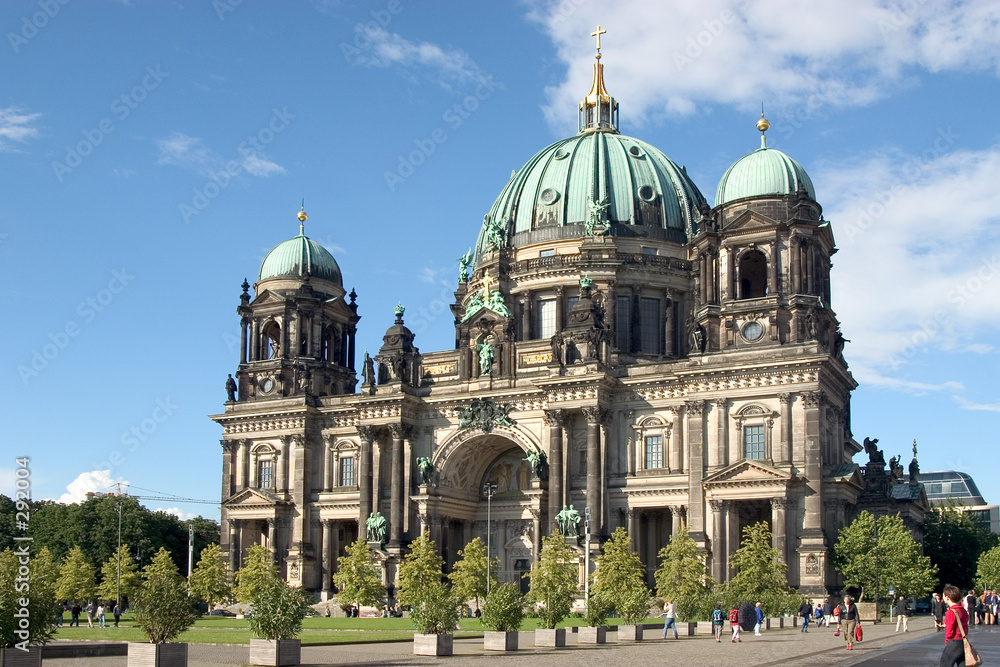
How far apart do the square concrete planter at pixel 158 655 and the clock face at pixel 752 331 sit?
54.2m

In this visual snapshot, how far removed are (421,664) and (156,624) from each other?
782 centimetres

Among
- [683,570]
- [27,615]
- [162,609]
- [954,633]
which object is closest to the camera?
[954,633]

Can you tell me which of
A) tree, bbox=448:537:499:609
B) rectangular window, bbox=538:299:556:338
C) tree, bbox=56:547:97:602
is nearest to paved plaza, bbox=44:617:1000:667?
tree, bbox=448:537:499:609

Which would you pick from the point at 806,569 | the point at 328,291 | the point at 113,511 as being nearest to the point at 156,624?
the point at 806,569

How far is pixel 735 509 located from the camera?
77.6 metres

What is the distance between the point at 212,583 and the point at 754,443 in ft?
135

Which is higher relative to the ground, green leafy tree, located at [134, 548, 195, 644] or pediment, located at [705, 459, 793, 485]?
pediment, located at [705, 459, 793, 485]

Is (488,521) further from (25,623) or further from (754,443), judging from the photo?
Answer: (25,623)

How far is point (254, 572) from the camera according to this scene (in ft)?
281

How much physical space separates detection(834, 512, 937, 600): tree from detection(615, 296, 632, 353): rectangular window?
25452 millimetres

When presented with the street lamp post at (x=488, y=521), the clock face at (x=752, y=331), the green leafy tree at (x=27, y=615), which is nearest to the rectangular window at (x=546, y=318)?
the street lamp post at (x=488, y=521)

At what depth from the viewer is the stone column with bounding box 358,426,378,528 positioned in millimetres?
89438

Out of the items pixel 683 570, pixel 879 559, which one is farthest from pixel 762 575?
pixel 879 559

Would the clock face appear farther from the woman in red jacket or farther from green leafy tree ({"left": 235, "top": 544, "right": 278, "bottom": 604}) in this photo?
the woman in red jacket
